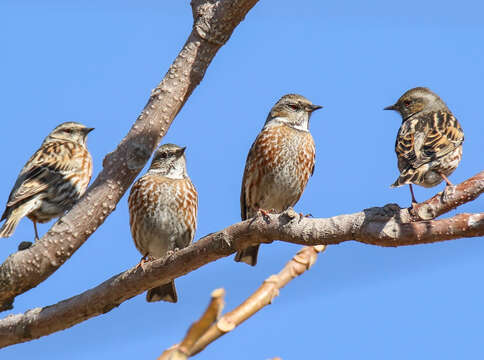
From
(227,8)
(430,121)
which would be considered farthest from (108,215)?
(430,121)

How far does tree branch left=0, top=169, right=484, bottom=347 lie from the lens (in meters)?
3.99

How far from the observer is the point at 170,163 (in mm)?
8672

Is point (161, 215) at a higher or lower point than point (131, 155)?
higher

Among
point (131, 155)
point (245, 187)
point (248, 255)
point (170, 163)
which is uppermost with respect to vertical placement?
→ point (170, 163)

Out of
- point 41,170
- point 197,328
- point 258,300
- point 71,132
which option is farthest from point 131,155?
point 71,132

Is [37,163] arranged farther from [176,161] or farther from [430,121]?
[430,121]

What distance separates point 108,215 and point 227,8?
1893mm

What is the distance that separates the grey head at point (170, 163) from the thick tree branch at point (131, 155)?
2851 mm

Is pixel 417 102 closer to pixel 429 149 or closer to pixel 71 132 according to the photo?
pixel 429 149

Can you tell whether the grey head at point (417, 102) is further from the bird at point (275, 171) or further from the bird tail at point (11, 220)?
the bird tail at point (11, 220)

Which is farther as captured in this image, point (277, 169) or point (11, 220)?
point (277, 169)

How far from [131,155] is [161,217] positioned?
2.48 m

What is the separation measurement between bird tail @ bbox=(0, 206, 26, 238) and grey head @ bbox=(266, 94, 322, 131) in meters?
3.20

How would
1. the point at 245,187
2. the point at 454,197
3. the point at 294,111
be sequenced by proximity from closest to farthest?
the point at 454,197, the point at 245,187, the point at 294,111
